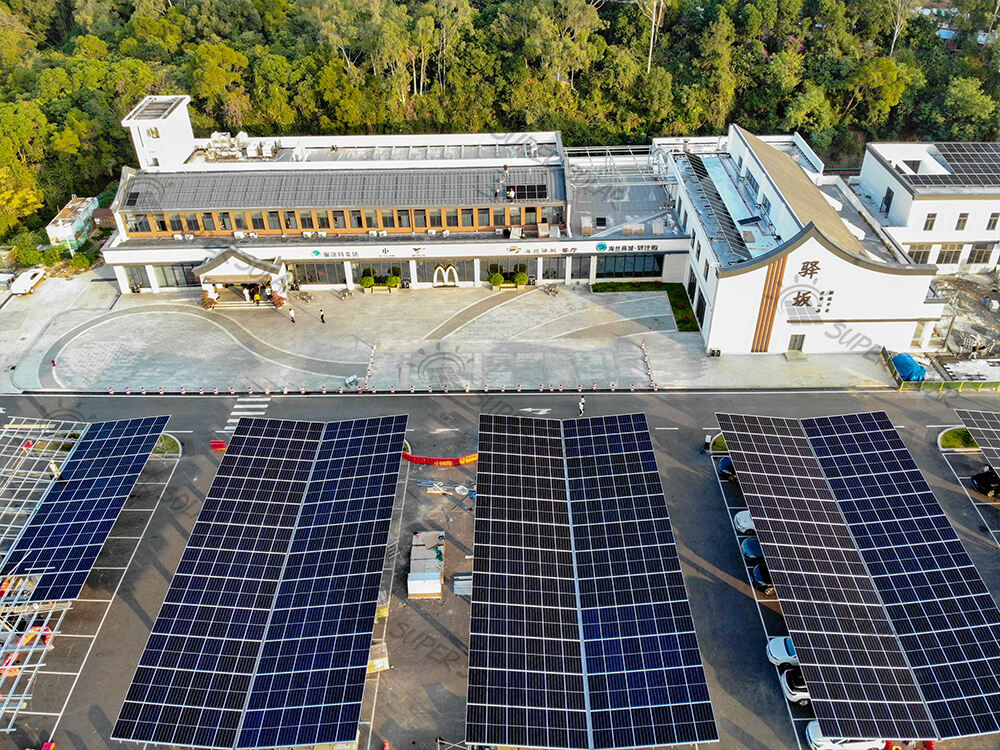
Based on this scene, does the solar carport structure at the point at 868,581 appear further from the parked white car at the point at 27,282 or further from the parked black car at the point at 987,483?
the parked white car at the point at 27,282

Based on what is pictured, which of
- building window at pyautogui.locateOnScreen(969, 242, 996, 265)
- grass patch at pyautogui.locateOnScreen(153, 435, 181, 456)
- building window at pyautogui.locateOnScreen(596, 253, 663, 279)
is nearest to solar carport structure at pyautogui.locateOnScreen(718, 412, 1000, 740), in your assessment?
building window at pyautogui.locateOnScreen(596, 253, 663, 279)

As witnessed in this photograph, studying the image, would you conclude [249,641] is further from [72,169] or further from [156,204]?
[72,169]

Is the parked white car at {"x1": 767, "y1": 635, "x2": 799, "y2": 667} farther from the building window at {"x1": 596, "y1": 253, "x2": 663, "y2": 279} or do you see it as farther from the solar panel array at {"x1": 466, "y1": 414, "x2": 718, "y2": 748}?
the building window at {"x1": 596, "y1": 253, "x2": 663, "y2": 279}

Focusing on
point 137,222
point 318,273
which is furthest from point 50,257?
point 318,273

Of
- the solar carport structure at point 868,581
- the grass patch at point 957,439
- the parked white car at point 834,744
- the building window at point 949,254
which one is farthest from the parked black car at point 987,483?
the building window at point 949,254

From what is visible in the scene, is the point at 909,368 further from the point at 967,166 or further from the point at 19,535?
the point at 19,535

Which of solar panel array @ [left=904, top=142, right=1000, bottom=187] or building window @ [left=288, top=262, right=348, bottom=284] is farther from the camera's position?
building window @ [left=288, top=262, right=348, bottom=284]

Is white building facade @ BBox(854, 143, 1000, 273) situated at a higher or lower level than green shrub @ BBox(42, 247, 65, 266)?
higher
